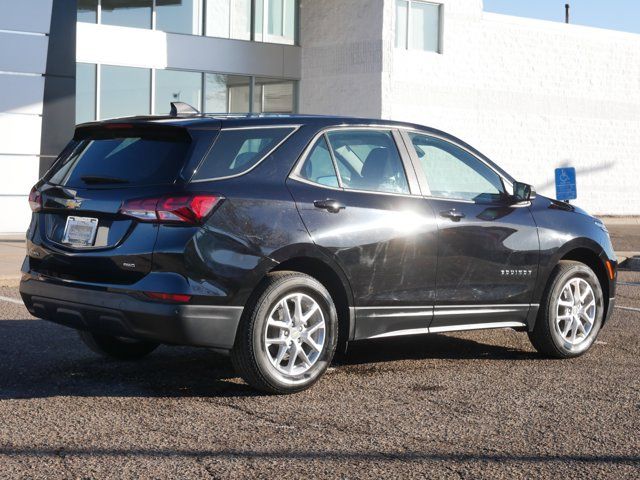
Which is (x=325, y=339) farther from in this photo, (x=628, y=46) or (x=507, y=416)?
(x=628, y=46)

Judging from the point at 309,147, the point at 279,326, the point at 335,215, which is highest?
the point at 309,147

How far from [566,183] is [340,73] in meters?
12.9

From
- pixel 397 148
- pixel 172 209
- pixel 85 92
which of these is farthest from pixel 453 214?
pixel 85 92

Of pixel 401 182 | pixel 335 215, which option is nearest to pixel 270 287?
pixel 335 215

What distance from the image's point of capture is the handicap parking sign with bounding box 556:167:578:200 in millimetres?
17406

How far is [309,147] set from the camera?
7.07 m

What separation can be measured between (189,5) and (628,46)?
15.8 metres

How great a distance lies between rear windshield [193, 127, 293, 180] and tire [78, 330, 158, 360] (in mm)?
1747

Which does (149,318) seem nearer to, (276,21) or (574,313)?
(574,313)

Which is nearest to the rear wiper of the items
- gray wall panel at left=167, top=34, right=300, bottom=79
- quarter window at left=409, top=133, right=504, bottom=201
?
quarter window at left=409, top=133, right=504, bottom=201

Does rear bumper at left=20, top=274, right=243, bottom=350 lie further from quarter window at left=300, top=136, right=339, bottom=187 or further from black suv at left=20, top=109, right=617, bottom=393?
quarter window at left=300, top=136, right=339, bottom=187

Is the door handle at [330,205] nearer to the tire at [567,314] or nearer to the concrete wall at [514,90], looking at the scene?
the tire at [567,314]

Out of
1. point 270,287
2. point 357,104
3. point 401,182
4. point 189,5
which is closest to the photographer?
point 270,287

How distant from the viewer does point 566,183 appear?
17531 millimetres
